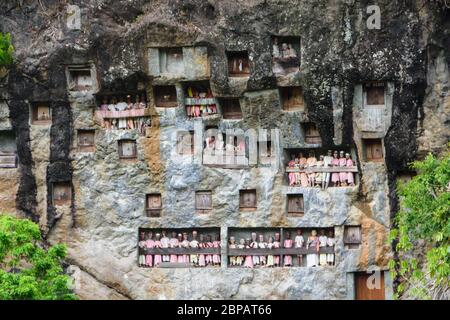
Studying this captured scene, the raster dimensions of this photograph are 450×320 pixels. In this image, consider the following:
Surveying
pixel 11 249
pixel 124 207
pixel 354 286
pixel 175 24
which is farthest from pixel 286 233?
pixel 11 249

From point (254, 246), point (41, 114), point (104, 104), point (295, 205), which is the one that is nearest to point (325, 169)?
point (295, 205)

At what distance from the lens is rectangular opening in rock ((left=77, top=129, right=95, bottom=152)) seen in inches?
1094

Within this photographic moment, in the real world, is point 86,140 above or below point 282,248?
above

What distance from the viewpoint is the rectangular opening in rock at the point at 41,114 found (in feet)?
91.2

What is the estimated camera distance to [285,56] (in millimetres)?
26453

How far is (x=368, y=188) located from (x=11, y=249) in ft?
33.2

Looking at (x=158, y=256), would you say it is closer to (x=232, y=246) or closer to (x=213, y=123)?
(x=232, y=246)

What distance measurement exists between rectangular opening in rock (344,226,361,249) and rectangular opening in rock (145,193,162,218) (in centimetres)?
507

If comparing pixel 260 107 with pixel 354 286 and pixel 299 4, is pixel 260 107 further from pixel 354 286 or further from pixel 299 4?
pixel 354 286

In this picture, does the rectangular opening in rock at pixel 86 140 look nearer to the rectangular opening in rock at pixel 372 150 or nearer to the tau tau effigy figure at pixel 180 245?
the tau tau effigy figure at pixel 180 245

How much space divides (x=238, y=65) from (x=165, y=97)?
2.25 m

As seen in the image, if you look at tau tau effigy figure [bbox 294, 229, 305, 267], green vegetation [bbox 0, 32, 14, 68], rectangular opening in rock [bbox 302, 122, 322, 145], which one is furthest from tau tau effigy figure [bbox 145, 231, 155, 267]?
green vegetation [bbox 0, 32, 14, 68]

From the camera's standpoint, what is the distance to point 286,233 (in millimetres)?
27031

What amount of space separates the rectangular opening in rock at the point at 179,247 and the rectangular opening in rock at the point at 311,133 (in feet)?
11.4
